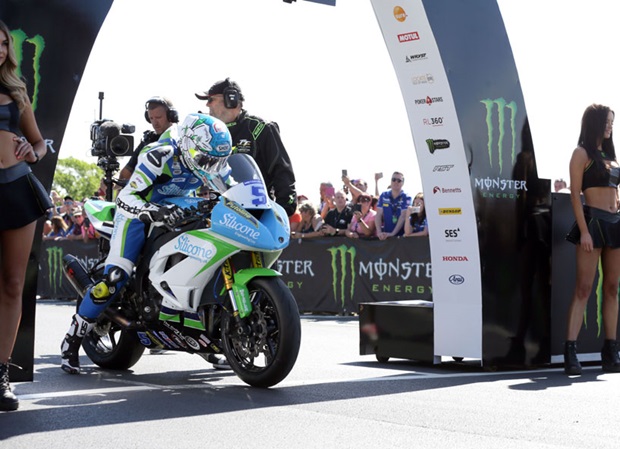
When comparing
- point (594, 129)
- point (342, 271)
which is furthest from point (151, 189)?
point (342, 271)

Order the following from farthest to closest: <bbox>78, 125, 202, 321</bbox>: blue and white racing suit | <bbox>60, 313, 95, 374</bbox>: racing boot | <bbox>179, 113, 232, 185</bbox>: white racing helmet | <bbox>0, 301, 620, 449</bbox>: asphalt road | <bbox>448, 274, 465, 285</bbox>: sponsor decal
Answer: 1. <bbox>448, 274, 465, 285</bbox>: sponsor decal
2. <bbox>60, 313, 95, 374</bbox>: racing boot
3. <bbox>78, 125, 202, 321</bbox>: blue and white racing suit
4. <bbox>179, 113, 232, 185</bbox>: white racing helmet
5. <bbox>0, 301, 620, 449</bbox>: asphalt road

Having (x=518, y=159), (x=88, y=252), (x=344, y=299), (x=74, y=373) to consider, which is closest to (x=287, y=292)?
(x=74, y=373)

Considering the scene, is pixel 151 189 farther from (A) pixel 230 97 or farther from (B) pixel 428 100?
(B) pixel 428 100

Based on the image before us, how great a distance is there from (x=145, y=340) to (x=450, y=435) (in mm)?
3383

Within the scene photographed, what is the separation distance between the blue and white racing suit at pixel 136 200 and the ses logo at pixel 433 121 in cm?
193

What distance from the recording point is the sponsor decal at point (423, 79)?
8734 millimetres

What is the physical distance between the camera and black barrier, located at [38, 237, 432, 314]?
15.7 metres

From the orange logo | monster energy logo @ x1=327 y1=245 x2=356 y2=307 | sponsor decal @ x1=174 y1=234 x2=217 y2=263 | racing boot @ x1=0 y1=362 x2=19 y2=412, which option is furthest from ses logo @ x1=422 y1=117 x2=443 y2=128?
monster energy logo @ x1=327 y1=245 x2=356 y2=307

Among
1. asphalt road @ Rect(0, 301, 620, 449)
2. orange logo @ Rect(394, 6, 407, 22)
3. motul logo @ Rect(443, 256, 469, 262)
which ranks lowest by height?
asphalt road @ Rect(0, 301, 620, 449)

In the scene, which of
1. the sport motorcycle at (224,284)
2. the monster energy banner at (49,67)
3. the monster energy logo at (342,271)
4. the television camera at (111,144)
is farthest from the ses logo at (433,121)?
the monster energy logo at (342,271)

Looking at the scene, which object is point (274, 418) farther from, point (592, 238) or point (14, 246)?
point (592, 238)

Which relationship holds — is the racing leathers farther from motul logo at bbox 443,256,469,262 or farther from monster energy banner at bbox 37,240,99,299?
monster energy banner at bbox 37,240,99,299

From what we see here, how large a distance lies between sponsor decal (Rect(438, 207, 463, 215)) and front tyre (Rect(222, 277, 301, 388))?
211cm

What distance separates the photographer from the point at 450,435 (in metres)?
5.55
